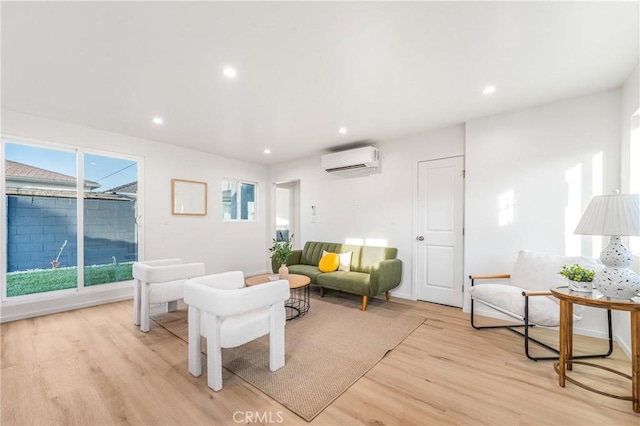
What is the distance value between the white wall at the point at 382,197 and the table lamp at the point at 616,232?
6.07 feet

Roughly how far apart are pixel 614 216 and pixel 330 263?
305 cm

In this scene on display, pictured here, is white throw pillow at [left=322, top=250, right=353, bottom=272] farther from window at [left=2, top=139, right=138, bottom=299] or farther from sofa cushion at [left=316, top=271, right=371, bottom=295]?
window at [left=2, top=139, right=138, bottom=299]

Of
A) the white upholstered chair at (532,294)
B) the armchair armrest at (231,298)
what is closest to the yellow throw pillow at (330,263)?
the white upholstered chair at (532,294)

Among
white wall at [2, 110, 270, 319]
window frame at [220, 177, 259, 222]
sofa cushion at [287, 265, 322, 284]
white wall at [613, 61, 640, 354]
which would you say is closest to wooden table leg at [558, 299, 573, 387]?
white wall at [613, 61, 640, 354]

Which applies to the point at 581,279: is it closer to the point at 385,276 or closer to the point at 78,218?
the point at 385,276

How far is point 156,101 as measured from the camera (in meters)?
2.83

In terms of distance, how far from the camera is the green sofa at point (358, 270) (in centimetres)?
344

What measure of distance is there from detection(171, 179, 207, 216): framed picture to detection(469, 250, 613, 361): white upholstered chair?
4.44 meters

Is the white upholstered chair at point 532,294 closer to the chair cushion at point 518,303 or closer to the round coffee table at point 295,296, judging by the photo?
the chair cushion at point 518,303

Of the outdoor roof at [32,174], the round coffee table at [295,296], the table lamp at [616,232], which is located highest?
the outdoor roof at [32,174]

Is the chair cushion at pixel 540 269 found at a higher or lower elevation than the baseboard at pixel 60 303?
higher

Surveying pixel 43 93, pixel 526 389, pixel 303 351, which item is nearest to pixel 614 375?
pixel 526 389

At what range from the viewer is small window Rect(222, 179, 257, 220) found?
17.6ft

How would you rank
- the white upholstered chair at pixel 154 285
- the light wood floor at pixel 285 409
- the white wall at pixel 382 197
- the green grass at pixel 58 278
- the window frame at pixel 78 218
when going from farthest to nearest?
the white wall at pixel 382 197 → the green grass at pixel 58 278 → the window frame at pixel 78 218 → the white upholstered chair at pixel 154 285 → the light wood floor at pixel 285 409
